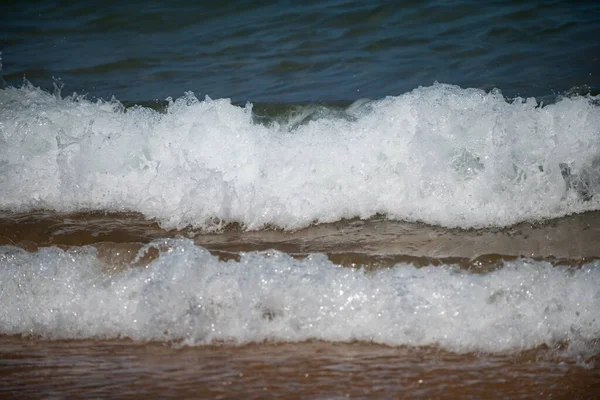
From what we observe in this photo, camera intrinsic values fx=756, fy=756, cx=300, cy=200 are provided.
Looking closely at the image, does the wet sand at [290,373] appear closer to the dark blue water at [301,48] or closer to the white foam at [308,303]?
the white foam at [308,303]

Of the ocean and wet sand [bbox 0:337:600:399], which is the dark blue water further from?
wet sand [bbox 0:337:600:399]

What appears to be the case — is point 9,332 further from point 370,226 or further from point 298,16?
point 298,16

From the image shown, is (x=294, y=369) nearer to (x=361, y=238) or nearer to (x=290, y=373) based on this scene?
(x=290, y=373)

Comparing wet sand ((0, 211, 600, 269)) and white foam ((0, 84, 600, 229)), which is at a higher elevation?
white foam ((0, 84, 600, 229))

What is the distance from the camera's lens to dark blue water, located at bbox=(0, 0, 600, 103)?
6.57 metres

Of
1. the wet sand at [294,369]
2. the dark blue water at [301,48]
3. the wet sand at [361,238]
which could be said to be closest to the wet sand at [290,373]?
the wet sand at [294,369]

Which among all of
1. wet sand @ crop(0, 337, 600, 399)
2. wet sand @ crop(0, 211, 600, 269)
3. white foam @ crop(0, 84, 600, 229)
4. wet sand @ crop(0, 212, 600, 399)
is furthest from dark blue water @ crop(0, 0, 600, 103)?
wet sand @ crop(0, 337, 600, 399)

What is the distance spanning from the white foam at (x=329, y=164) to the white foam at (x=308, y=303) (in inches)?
41.8

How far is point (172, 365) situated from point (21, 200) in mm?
2435

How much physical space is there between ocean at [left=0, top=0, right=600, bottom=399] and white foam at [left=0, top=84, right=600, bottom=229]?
0.05 feet

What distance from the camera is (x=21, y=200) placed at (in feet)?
16.1

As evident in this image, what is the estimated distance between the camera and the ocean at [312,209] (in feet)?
9.73

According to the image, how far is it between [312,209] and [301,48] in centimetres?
342

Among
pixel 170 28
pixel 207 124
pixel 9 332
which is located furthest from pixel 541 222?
pixel 170 28
